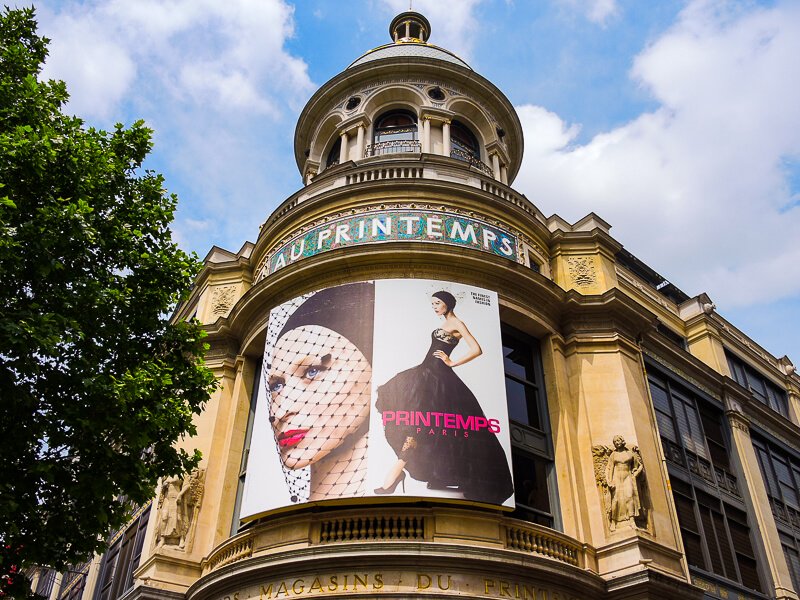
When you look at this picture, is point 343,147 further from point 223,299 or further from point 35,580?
point 35,580

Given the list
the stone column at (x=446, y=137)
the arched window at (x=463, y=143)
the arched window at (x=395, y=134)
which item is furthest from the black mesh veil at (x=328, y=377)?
the arched window at (x=463, y=143)

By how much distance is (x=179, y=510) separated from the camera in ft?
65.5

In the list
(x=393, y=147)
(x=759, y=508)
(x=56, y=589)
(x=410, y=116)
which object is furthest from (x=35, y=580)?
(x=759, y=508)

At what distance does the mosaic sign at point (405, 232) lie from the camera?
21484 mm

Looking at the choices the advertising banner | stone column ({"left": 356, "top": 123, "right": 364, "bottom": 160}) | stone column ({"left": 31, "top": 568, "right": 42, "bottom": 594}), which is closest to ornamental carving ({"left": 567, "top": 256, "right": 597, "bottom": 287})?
the advertising banner

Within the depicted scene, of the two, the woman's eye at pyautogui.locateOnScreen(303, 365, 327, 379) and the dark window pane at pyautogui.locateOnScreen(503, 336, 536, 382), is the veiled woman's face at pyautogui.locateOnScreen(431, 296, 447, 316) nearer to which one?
the dark window pane at pyautogui.locateOnScreen(503, 336, 536, 382)

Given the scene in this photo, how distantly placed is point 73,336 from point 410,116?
68.7 ft

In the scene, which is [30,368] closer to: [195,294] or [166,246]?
[166,246]

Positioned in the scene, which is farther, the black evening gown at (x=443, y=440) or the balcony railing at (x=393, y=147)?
the balcony railing at (x=393, y=147)

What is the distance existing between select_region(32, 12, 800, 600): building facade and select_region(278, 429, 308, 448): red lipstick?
71mm

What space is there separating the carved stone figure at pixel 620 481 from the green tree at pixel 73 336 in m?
10.7

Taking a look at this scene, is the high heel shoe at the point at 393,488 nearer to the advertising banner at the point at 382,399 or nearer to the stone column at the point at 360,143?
the advertising banner at the point at 382,399

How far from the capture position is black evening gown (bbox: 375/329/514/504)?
16.8 m

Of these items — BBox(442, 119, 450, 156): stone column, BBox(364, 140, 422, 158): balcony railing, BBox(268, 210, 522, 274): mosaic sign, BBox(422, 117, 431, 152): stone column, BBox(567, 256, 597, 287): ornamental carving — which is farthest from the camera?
BBox(364, 140, 422, 158): balcony railing
